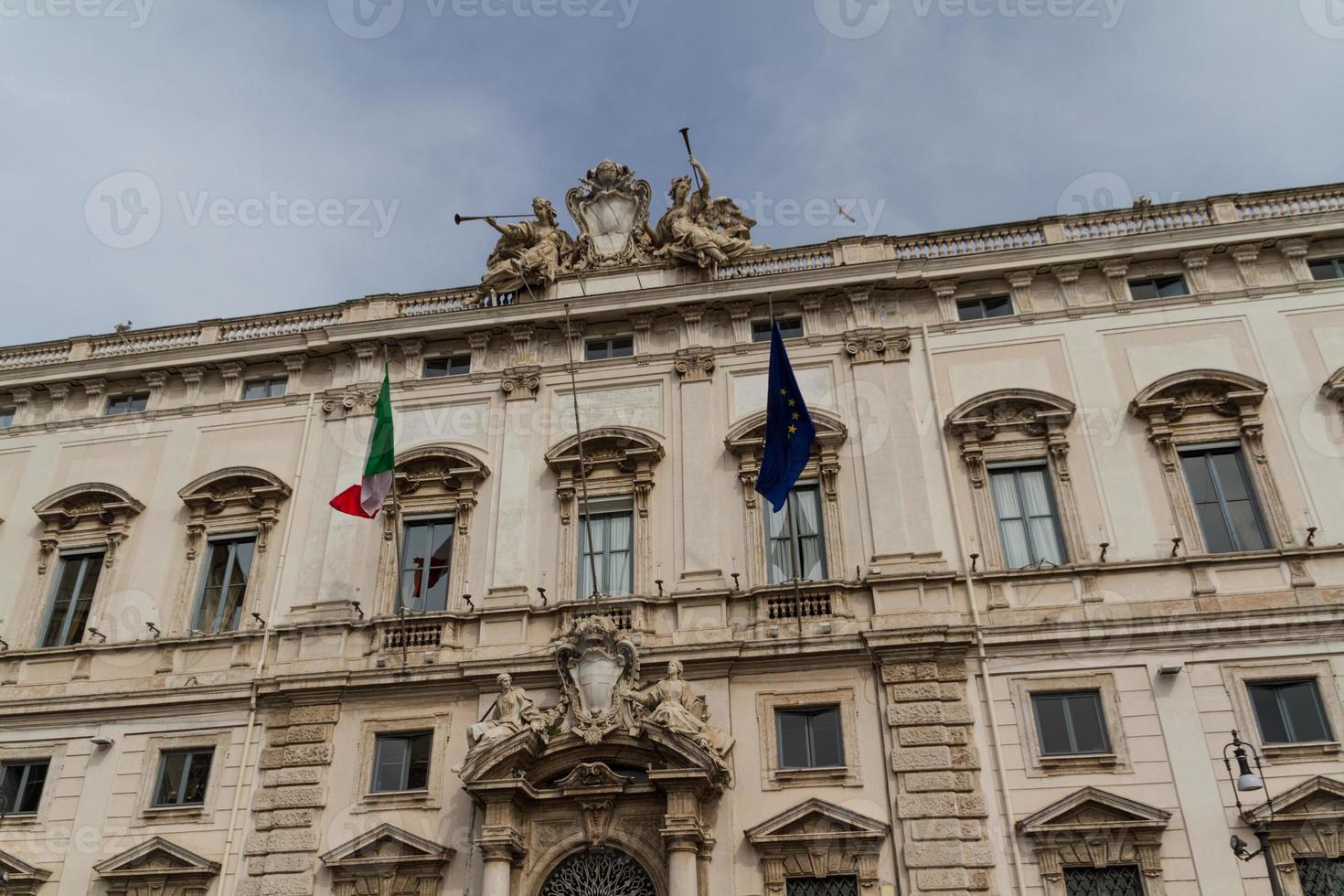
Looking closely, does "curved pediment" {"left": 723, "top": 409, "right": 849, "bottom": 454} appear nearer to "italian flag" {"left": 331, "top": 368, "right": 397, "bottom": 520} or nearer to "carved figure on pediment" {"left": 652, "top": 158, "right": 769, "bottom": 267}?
"carved figure on pediment" {"left": 652, "top": 158, "right": 769, "bottom": 267}

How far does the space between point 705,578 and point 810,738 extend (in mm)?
3587

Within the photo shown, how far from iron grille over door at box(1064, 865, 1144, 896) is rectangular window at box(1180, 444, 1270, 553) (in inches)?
239

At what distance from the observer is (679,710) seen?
17953 millimetres

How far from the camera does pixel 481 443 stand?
2288cm

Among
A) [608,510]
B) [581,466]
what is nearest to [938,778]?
[608,510]

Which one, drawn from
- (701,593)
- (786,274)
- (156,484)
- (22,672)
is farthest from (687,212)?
(22,672)

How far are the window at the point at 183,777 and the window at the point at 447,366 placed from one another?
9.16m

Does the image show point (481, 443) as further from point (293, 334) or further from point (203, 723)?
point (203, 723)

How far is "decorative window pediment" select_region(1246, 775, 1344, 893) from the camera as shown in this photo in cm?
1612

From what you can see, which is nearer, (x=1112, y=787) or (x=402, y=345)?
(x=1112, y=787)

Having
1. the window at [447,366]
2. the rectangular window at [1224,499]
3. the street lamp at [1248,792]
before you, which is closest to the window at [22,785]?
the window at [447,366]

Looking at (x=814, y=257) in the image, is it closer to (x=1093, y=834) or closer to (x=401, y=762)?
(x=1093, y=834)

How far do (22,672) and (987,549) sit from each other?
1968 cm

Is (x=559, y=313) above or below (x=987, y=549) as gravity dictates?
above
